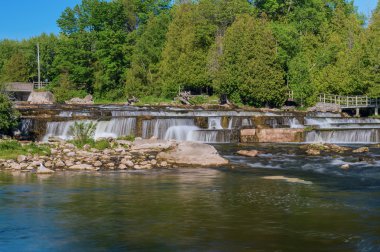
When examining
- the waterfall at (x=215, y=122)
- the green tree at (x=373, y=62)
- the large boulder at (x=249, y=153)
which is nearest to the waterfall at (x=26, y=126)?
Answer: the waterfall at (x=215, y=122)

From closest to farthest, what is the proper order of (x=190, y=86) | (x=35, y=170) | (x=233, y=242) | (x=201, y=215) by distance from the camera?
(x=233, y=242), (x=201, y=215), (x=35, y=170), (x=190, y=86)

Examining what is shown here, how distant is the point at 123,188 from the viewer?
1903 centimetres

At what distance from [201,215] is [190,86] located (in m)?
58.1

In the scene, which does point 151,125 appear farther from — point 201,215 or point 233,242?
point 233,242

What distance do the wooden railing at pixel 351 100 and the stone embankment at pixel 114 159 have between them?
120 ft

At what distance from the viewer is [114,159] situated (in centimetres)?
2605

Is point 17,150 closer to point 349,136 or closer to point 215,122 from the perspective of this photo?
point 215,122

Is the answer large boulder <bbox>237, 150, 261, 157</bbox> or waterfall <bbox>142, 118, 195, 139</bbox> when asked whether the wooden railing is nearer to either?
waterfall <bbox>142, 118, 195, 139</bbox>

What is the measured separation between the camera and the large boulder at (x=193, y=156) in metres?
25.5

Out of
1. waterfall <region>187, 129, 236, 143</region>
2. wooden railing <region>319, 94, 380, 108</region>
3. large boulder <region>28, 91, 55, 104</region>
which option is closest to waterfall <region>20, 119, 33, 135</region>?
waterfall <region>187, 129, 236, 143</region>

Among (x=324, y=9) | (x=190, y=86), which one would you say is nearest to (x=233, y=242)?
(x=190, y=86)

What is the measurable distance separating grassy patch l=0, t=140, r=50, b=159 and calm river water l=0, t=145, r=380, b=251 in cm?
486

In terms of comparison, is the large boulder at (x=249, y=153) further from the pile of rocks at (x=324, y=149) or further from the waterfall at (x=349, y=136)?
the waterfall at (x=349, y=136)

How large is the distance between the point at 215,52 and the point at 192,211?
2119 inches
